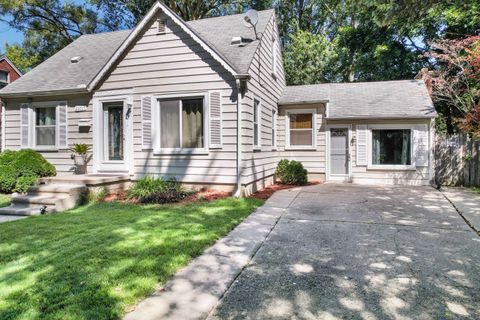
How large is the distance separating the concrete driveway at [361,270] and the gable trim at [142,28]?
14.0ft

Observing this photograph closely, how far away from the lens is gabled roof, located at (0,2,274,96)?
8.66 m

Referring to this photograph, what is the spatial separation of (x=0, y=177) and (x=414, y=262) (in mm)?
10016

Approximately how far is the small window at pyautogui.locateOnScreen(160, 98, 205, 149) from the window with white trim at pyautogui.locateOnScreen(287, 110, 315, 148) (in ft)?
15.4

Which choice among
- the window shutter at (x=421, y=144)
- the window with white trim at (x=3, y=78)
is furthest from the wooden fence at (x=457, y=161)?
the window with white trim at (x=3, y=78)

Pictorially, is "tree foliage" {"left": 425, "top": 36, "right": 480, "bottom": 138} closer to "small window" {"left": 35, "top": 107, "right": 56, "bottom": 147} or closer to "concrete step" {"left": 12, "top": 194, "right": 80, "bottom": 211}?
"concrete step" {"left": 12, "top": 194, "right": 80, "bottom": 211}

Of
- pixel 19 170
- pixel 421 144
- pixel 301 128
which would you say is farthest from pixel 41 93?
pixel 421 144

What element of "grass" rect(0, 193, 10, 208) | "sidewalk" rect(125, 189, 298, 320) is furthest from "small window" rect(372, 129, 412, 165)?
"grass" rect(0, 193, 10, 208)

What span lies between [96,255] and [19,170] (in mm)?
6745

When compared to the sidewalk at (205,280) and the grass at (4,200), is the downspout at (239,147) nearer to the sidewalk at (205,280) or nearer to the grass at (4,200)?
the sidewalk at (205,280)

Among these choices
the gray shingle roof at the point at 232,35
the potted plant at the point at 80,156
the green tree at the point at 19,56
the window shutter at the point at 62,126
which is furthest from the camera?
the green tree at the point at 19,56

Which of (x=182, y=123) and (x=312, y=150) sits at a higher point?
(x=182, y=123)

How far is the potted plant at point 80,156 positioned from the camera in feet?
32.2

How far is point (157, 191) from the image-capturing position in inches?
321

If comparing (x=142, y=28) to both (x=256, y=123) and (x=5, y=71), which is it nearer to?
(x=256, y=123)
